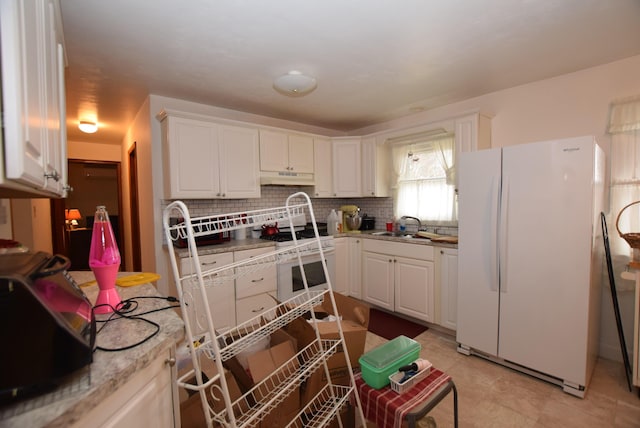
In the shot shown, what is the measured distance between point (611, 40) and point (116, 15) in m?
3.21

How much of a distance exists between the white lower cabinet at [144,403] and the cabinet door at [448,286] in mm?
2451

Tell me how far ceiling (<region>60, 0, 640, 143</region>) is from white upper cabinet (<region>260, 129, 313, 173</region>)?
1.46 ft

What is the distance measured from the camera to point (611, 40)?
6.59 ft

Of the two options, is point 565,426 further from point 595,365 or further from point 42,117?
point 42,117

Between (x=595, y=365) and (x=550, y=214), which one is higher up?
(x=550, y=214)

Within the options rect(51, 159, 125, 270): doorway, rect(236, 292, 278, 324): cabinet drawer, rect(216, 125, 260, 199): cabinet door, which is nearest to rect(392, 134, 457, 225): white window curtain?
rect(216, 125, 260, 199): cabinet door

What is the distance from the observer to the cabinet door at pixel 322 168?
12.4 ft

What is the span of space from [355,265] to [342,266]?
17cm

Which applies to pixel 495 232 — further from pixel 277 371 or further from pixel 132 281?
pixel 132 281

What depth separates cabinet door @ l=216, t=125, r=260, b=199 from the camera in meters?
3.00

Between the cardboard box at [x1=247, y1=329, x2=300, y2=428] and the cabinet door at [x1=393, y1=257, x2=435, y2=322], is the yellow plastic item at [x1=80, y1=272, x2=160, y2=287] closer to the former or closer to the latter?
the cardboard box at [x1=247, y1=329, x2=300, y2=428]

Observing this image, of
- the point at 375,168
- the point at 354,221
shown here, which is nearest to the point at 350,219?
the point at 354,221

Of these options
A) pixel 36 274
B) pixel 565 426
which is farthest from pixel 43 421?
pixel 565 426

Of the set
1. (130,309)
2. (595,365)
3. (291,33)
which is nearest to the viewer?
(130,309)
